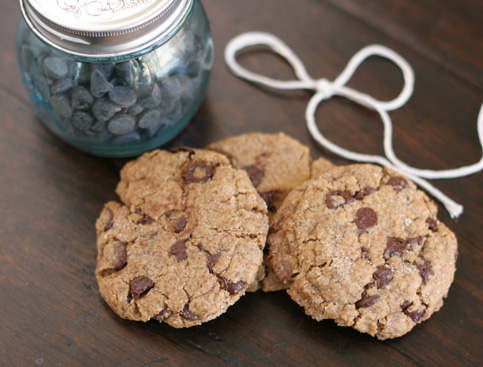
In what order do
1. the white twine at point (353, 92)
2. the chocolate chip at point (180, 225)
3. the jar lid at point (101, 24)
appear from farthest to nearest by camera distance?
the white twine at point (353, 92) → the chocolate chip at point (180, 225) → the jar lid at point (101, 24)

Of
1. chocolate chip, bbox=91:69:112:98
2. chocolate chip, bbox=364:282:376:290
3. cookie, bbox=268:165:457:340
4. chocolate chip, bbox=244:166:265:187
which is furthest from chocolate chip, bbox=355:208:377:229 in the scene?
chocolate chip, bbox=91:69:112:98

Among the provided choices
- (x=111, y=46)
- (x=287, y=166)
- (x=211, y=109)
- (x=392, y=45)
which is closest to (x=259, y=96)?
(x=211, y=109)

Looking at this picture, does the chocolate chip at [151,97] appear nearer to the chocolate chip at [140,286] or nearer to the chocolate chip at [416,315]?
the chocolate chip at [140,286]

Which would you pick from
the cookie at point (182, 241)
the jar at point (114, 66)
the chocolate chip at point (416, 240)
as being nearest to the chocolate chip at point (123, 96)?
the jar at point (114, 66)

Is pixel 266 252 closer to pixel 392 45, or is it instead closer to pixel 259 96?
pixel 259 96

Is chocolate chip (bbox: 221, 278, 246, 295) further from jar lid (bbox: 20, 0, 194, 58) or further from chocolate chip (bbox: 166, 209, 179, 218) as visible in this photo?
jar lid (bbox: 20, 0, 194, 58)
